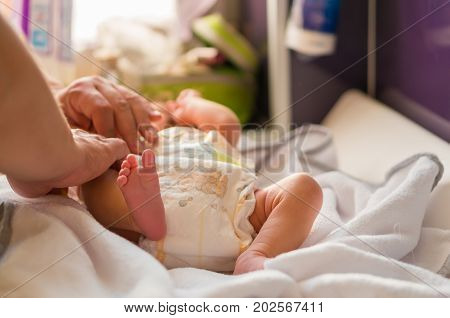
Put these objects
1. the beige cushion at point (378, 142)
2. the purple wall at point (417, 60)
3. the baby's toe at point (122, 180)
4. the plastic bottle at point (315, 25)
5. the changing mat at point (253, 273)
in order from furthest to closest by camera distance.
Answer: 1. the plastic bottle at point (315, 25)
2. the purple wall at point (417, 60)
3. the beige cushion at point (378, 142)
4. the baby's toe at point (122, 180)
5. the changing mat at point (253, 273)

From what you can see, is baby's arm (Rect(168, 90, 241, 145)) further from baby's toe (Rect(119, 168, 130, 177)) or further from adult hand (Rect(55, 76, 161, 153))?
baby's toe (Rect(119, 168, 130, 177))

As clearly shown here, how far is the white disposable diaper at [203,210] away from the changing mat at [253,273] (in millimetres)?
54

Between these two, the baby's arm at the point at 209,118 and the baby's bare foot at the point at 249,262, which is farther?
the baby's arm at the point at 209,118

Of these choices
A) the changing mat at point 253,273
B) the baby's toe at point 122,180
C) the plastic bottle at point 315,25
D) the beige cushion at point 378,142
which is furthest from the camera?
the plastic bottle at point 315,25

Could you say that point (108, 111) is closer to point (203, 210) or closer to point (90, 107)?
point (90, 107)

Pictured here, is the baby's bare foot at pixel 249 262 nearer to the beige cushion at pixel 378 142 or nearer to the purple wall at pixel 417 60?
the beige cushion at pixel 378 142

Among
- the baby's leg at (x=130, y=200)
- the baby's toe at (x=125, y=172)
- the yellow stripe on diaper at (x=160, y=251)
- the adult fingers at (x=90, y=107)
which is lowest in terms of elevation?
the yellow stripe on diaper at (x=160, y=251)

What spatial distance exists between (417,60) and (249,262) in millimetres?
706

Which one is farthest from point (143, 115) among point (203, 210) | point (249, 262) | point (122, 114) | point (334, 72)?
point (334, 72)

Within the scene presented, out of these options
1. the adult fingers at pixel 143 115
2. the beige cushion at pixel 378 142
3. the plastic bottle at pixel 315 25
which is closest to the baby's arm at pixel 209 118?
the adult fingers at pixel 143 115

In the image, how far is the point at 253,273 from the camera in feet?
2.39

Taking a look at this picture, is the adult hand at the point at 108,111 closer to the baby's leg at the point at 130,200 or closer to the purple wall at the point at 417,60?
the baby's leg at the point at 130,200

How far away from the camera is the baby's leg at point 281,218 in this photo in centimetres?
83

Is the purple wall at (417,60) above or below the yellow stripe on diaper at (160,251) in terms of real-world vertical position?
above
